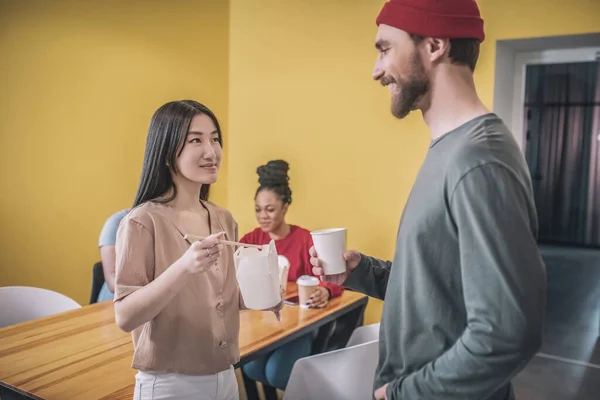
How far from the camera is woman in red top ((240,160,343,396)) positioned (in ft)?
8.54

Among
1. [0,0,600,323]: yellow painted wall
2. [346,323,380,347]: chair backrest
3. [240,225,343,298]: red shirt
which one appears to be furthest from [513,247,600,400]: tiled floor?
[240,225,343,298]: red shirt

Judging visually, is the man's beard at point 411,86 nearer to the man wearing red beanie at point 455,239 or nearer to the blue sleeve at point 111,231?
the man wearing red beanie at point 455,239

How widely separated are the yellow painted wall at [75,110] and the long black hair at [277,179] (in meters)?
1.39

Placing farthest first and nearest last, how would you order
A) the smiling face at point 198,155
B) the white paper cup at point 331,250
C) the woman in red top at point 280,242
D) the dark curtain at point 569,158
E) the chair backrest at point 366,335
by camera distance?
the dark curtain at point 569,158 < the woman in red top at point 280,242 < the chair backrest at point 366,335 < the smiling face at point 198,155 < the white paper cup at point 331,250

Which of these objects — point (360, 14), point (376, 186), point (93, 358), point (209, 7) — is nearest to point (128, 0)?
point (209, 7)

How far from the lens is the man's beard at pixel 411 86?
3.40 ft

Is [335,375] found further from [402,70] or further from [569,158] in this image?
[569,158]

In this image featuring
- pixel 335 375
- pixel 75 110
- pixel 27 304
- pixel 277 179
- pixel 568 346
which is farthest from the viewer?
pixel 568 346

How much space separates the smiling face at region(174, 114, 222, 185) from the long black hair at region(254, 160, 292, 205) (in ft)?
4.66

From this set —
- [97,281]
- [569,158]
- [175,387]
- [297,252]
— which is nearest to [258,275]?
[175,387]

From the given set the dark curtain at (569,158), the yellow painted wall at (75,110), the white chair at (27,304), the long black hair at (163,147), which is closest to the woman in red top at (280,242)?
the white chair at (27,304)

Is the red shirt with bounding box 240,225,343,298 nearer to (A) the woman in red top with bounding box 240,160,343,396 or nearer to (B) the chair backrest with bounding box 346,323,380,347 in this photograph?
Result: (A) the woman in red top with bounding box 240,160,343,396

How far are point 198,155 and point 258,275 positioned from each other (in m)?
0.37

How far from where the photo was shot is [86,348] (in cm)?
194
